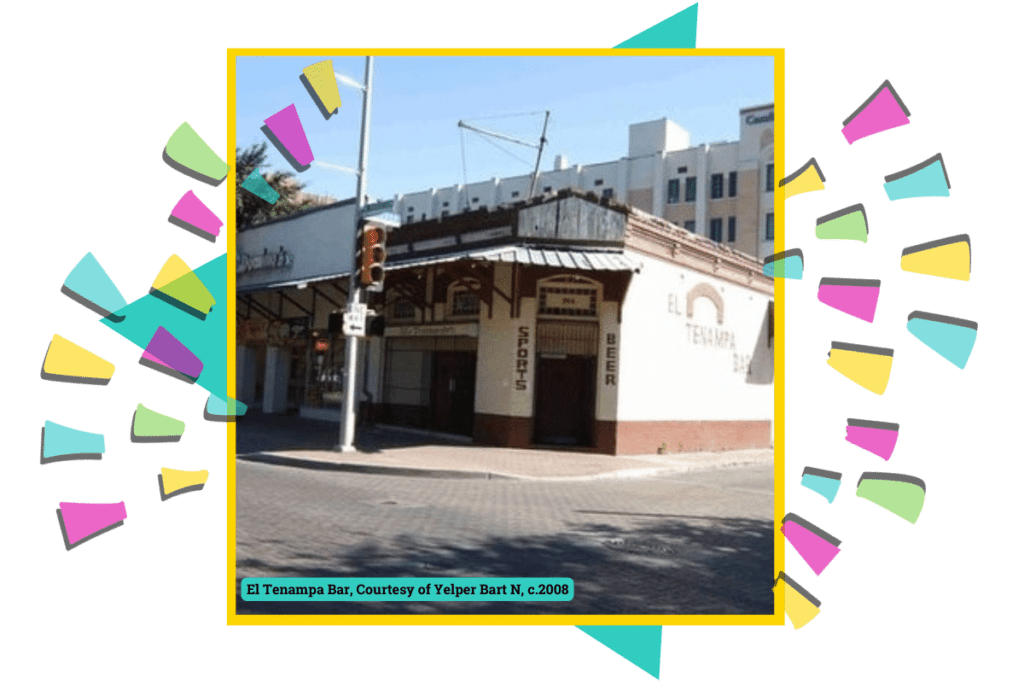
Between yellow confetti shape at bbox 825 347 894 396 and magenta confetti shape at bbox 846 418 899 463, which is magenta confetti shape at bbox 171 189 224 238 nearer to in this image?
yellow confetti shape at bbox 825 347 894 396

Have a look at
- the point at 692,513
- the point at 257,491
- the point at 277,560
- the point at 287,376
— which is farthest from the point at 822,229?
the point at 287,376

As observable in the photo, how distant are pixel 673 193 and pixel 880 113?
3368 cm

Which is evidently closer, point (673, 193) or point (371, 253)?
point (371, 253)

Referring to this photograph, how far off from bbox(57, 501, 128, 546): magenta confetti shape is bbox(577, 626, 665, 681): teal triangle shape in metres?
2.60

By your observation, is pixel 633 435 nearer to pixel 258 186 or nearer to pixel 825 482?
pixel 825 482

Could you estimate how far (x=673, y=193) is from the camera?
119 feet

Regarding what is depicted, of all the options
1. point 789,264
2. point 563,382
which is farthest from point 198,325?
point 563,382

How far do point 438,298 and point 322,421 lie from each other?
605 centimetres

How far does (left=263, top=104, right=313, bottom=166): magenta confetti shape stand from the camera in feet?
13.0

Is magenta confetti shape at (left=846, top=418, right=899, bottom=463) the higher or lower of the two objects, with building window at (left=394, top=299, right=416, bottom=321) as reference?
lower

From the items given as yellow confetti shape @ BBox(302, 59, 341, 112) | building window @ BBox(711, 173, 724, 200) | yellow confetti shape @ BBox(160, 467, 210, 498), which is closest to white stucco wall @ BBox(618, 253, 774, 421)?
yellow confetti shape @ BBox(302, 59, 341, 112)

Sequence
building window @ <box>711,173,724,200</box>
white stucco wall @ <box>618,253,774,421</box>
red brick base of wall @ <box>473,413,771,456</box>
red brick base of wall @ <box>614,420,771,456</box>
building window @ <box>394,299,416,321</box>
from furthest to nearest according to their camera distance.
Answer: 1. building window @ <box>711,173,724,200</box>
2. building window @ <box>394,299,416,321</box>
3. red brick base of wall @ <box>473,413,771,456</box>
4. red brick base of wall @ <box>614,420,771,456</box>
5. white stucco wall @ <box>618,253,774,421</box>

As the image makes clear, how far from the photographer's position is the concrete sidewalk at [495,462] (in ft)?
41.3

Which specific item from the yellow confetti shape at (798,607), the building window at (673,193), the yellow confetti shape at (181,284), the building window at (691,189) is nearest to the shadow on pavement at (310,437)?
the yellow confetti shape at (181,284)
